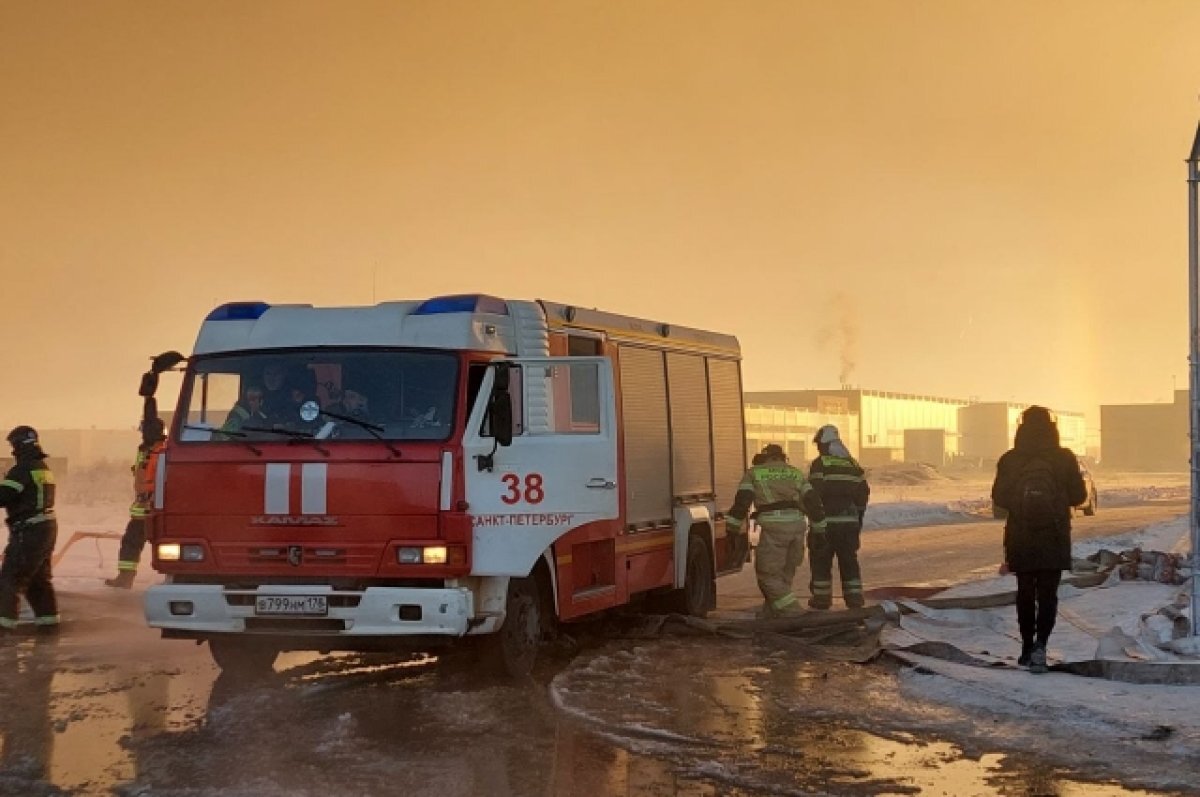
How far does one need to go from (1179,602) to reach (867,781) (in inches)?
238

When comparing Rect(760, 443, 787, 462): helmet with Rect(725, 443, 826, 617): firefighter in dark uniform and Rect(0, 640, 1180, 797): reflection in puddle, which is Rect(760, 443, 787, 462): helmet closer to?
Rect(725, 443, 826, 617): firefighter in dark uniform

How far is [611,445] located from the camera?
10.2 metres

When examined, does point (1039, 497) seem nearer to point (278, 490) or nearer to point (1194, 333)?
point (1194, 333)

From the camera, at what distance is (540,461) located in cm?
941

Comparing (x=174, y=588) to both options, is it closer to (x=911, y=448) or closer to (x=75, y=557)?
(x=75, y=557)

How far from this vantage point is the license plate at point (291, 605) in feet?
29.1

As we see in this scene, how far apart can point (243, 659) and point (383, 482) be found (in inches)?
77.1

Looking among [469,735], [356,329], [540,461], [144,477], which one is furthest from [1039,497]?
[144,477]

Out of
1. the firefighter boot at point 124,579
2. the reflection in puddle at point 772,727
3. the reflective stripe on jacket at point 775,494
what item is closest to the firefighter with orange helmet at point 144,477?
the firefighter boot at point 124,579

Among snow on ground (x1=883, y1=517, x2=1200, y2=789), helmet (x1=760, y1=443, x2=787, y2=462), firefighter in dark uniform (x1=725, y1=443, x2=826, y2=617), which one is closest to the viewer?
snow on ground (x1=883, y1=517, x2=1200, y2=789)

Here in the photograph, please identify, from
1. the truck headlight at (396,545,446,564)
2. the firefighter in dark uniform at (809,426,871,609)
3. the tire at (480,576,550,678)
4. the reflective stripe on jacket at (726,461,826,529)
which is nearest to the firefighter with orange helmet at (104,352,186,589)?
the truck headlight at (396,545,446,564)

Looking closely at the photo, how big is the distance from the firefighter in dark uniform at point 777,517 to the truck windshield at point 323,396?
15.3 ft

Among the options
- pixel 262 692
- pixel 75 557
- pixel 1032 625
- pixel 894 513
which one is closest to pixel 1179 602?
pixel 1032 625

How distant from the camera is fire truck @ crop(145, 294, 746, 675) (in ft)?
29.1
